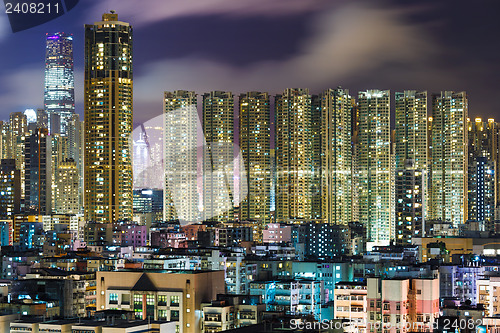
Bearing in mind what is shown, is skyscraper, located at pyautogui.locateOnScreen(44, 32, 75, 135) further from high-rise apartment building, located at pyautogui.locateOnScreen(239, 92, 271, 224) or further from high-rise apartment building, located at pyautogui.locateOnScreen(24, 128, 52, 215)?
high-rise apartment building, located at pyautogui.locateOnScreen(239, 92, 271, 224)

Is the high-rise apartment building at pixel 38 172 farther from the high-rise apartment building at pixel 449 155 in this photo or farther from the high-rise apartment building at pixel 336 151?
the high-rise apartment building at pixel 449 155

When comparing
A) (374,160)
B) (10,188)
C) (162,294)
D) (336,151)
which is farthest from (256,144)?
(162,294)

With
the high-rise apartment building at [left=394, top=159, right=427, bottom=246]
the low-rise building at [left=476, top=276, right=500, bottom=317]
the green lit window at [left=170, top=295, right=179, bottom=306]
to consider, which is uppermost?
the high-rise apartment building at [left=394, top=159, right=427, bottom=246]

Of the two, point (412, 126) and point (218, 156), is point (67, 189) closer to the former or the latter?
point (218, 156)

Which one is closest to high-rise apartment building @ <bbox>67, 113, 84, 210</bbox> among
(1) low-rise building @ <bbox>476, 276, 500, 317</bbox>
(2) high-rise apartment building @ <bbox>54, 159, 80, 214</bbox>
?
(2) high-rise apartment building @ <bbox>54, 159, 80, 214</bbox>

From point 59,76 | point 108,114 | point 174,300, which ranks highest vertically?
point 59,76

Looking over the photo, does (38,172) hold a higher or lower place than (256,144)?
lower

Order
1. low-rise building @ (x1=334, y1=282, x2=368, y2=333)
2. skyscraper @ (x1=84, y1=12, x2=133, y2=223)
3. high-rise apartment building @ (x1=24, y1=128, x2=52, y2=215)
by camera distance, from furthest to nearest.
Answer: high-rise apartment building @ (x1=24, y1=128, x2=52, y2=215), skyscraper @ (x1=84, y1=12, x2=133, y2=223), low-rise building @ (x1=334, y1=282, x2=368, y2=333)

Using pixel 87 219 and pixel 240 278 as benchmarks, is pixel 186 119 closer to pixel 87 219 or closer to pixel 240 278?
pixel 87 219
